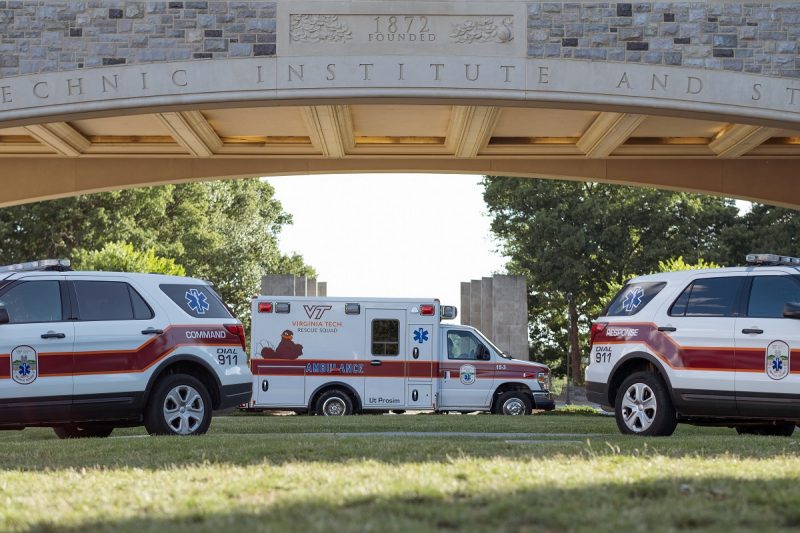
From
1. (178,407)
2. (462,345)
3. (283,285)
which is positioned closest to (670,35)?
(462,345)

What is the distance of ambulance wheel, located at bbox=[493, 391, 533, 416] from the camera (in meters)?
23.8

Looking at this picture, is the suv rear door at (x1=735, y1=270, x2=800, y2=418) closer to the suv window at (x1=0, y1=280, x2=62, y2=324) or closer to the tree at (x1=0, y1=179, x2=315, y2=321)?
the suv window at (x1=0, y1=280, x2=62, y2=324)

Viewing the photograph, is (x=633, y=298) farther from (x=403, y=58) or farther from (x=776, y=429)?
(x=403, y=58)

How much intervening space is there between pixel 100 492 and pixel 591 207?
46.3 meters

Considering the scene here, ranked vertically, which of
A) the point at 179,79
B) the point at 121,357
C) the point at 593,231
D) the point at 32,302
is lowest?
the point at 121,357

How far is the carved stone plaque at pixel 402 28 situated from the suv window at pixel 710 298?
8658 millimetres

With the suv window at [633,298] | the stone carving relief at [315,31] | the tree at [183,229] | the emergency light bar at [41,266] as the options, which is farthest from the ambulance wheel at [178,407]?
the tree at [183,229]

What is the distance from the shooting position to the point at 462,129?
78.0 feet

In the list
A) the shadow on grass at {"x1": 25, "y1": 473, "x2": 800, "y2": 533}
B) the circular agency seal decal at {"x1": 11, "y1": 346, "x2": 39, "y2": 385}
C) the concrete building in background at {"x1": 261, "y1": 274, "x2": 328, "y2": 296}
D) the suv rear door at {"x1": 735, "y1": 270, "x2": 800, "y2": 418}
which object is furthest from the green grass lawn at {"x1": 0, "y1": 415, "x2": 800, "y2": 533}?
the concrete building in background at {"x1": 261, "y1": 274, "x2": 328, "y2": 296}

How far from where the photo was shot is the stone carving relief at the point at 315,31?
20359 millimetres

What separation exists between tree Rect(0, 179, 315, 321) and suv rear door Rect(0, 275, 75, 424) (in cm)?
2958

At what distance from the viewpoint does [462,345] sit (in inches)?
926

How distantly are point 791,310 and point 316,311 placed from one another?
12.1 meters

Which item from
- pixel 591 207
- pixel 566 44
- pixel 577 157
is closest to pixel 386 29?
pixel 566 44
